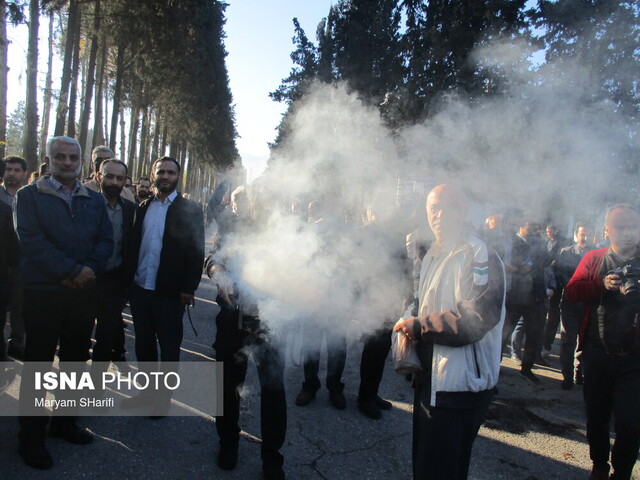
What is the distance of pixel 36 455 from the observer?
286 centimetres

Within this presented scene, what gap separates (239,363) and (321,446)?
994 millimetres

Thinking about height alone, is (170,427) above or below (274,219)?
below

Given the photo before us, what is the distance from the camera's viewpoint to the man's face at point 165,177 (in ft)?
12.3

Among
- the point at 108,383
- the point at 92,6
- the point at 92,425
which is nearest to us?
the point at 92,425

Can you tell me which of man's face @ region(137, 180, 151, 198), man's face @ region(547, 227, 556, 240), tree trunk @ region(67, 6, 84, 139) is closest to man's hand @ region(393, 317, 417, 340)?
man's face @ region(547, 227, 556, 240)

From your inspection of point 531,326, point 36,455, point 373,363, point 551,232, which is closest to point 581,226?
point 551,232

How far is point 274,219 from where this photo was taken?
3.95m

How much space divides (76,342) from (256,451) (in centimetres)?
162

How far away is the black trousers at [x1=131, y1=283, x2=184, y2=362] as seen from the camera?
368 cm

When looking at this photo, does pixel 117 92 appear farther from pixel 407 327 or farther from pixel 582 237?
pixel 407 327

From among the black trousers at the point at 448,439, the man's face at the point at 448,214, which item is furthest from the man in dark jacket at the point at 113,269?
the black trousers at the point at 448,439

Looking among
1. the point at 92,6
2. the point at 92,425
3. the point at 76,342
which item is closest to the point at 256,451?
the point at 92,425

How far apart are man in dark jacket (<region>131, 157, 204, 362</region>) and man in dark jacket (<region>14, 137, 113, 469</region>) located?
0.42 meters

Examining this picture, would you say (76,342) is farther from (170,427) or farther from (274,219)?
(274,219)
